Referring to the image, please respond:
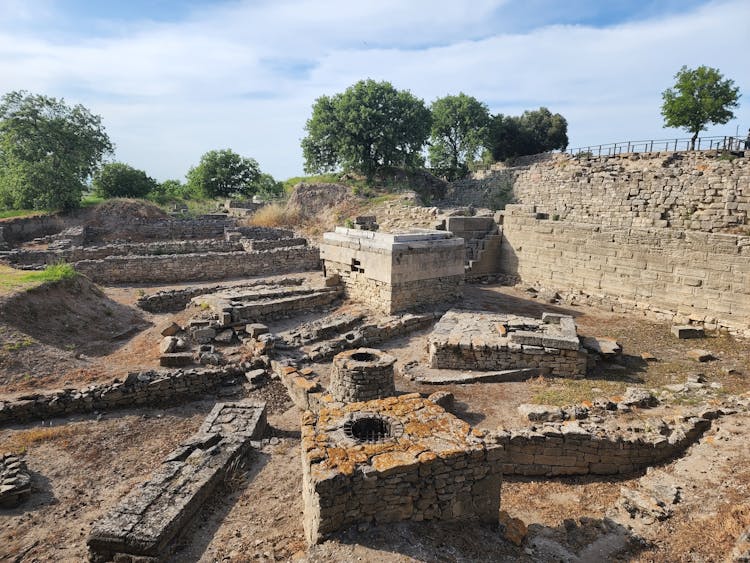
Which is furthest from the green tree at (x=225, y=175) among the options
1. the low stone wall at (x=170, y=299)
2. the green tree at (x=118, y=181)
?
the low stone wall at (x=170, y=299)

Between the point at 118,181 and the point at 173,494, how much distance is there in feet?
94.9

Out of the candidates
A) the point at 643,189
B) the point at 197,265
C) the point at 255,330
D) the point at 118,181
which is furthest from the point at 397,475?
the point at 118,181

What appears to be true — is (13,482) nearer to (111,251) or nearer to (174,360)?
(174,360)

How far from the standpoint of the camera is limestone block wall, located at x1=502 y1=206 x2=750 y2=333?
10680 millimetres

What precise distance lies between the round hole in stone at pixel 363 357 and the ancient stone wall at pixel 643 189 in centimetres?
1097

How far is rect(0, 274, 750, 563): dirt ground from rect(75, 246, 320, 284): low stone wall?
676 centimetres

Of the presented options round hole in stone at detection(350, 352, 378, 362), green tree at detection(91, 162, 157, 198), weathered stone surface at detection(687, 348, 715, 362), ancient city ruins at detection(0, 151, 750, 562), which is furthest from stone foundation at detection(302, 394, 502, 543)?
green tree at detection(91, 162, 157, 198)

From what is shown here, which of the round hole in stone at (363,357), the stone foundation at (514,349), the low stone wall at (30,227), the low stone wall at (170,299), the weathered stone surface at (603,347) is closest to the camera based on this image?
the round hole in stone at (363,357)

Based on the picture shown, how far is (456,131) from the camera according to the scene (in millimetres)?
38969

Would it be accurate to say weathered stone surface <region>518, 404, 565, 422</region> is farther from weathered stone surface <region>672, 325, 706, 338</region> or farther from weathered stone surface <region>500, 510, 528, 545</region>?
weathered stone surface <region>672, 325, 706, 338</region>

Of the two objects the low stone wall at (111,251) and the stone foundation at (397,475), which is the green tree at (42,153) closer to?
the low stone wall at (111,251)

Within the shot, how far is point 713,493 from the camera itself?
16.8ft

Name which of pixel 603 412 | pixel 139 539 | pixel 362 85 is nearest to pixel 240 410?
pixel 139 539

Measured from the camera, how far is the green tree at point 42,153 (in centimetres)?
2267
